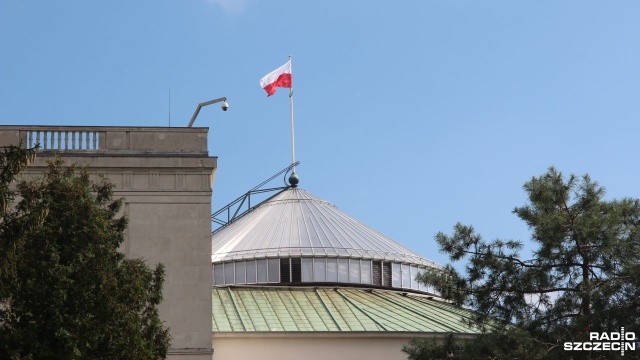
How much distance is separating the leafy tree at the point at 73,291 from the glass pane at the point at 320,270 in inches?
609

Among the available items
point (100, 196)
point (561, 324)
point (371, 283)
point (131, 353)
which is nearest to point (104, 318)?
point (131, 353)

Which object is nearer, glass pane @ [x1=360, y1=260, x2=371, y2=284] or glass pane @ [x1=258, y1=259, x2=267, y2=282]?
glass pane @ [x1=258, y1=259, x2=267, y2=282]

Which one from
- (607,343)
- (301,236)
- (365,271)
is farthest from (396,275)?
(607,343)

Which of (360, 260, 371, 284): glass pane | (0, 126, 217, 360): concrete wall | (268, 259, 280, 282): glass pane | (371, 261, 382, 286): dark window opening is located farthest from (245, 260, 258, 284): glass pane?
(0, 126, 217, 360): concrete wall

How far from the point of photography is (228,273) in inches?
2061

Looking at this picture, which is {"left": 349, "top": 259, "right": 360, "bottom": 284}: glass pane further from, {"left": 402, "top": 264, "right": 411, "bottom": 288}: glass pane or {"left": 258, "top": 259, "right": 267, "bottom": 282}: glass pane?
{"left": 258, "top": 259, "right": 267, "bottom": 282}: glass pane

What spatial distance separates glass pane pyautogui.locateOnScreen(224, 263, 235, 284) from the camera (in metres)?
52.0

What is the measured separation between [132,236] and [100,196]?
5504 mm

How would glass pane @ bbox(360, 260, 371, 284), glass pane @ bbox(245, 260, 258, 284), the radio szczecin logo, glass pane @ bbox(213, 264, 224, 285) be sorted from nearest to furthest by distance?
1. the radio szczecin logo
2. glass pane @ bbox(245, 260, 258, 284)
3. glass pane @ bbox(213, 264, 224, 285)
4. glass pane @ bbox(360, 260, 371, 284)

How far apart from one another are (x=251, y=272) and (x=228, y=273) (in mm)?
875

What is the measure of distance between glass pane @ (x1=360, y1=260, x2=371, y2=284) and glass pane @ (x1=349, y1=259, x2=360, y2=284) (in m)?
0.14

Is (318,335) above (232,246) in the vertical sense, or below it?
below

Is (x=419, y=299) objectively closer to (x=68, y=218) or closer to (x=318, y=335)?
(x=318, y=335)

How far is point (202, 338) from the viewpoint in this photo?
1706 inches
